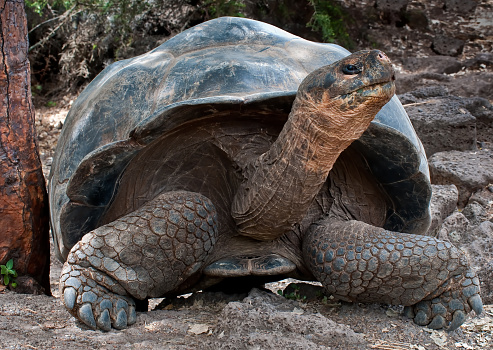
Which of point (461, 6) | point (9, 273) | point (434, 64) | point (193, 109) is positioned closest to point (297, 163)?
Result: point (193, 109)

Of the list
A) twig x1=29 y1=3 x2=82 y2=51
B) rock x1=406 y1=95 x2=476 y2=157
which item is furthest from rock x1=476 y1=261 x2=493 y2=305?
twig x1=29 y1=3 x2=82 y2=51

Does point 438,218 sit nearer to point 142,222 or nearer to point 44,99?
point 142,222

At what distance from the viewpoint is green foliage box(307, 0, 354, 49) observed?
24.8 feet

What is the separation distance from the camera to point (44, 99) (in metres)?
8.27

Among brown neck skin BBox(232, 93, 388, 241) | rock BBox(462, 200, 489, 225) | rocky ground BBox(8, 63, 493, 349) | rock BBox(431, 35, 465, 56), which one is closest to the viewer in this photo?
brown neck skin BBox(232, 93, 388, 241)

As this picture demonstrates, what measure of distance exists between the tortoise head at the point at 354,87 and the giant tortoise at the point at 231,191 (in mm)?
77

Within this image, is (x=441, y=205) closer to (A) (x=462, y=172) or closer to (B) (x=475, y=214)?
(B) (x=475, y=214)

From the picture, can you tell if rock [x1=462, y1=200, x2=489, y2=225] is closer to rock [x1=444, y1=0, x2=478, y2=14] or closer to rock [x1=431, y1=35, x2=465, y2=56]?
rock [x1=431, y1=35, x2=465, y2=56]

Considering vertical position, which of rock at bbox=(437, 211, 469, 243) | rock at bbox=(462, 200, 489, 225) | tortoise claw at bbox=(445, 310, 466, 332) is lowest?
rock at bbox=(462, 200, 489, 225)

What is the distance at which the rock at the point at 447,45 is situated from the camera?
8.80 m

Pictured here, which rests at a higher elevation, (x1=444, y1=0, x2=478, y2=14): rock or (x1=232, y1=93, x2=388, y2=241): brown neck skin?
(x1=444, y1=0, x2=478, y2=14): rock

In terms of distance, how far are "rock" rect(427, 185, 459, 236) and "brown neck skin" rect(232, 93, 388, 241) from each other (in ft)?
5.30

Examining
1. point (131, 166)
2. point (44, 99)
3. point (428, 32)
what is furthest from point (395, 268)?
point (428, 32)

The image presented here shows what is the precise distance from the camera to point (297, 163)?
2.11m
